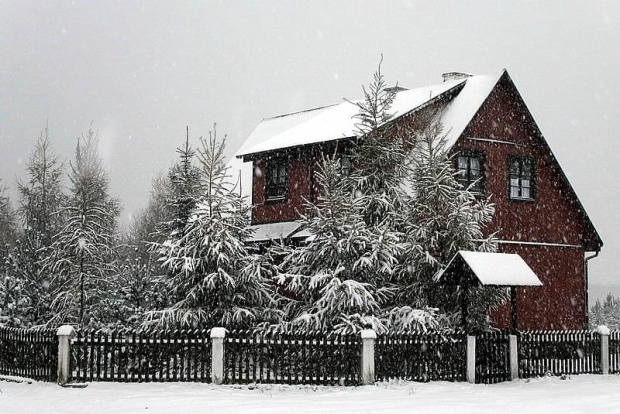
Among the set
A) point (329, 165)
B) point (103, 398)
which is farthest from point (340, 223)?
point (103, 398)

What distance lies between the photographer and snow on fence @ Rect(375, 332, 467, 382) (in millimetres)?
17922

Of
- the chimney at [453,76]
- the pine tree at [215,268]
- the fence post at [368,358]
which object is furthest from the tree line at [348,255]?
the chimney at [453,76]

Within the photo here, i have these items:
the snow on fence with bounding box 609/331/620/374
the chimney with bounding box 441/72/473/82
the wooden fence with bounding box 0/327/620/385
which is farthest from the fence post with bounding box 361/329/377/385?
the chimney with bounding box 441/72/473/82

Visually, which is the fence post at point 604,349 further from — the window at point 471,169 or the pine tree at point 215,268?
the pine tree at point 215,268

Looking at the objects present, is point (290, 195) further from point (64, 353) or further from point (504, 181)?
point (64, 353)

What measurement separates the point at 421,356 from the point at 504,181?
1042cm

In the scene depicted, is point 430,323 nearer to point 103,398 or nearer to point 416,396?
point 416,396

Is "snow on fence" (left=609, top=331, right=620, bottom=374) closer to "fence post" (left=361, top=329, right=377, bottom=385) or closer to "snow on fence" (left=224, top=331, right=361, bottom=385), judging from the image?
"fence post" (left=361, top=329, right=377, bottom=385)

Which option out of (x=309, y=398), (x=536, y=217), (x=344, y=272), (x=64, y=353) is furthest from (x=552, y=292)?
(x=64, y=353)

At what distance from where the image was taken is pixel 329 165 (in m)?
20.8

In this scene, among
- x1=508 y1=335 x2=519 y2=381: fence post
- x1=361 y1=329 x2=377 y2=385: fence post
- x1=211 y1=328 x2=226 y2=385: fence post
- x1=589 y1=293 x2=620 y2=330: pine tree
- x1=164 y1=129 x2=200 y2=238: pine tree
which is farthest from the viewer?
x1=589 y1=293 x2=620 y2=330: pine tree

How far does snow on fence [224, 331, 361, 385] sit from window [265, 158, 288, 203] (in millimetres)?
10349

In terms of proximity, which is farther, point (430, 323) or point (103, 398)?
point (430, 323)

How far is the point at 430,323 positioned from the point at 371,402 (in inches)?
187
